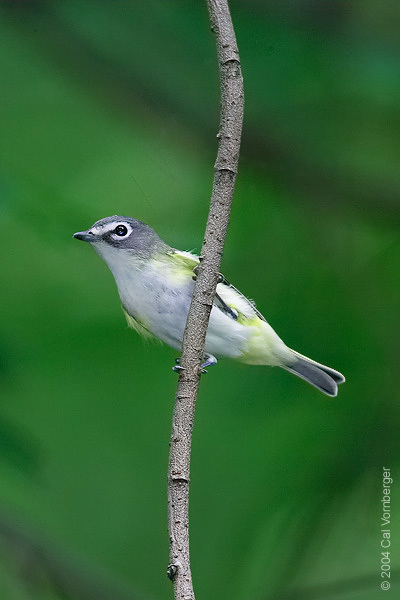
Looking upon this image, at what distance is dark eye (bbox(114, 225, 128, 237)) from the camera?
1873mm

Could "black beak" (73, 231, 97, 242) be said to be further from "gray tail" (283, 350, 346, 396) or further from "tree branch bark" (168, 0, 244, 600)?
"gray tail" (283, 350, 346, 396)

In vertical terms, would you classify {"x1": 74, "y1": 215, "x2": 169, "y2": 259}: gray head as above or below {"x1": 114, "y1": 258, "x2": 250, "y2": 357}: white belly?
above

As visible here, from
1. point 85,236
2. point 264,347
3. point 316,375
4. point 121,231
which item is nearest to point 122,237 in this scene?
point 121,231

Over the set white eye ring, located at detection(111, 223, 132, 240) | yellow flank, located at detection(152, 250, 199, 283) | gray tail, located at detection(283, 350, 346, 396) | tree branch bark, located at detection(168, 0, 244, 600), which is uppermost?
yellow flank, located at detection(152, 250, 199, 283)

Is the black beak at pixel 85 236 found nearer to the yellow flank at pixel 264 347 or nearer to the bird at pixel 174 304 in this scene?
the bird at pixel 174 304

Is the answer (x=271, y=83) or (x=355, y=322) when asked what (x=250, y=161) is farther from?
(x=355, y=322)

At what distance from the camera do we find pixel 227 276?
7.57 ft

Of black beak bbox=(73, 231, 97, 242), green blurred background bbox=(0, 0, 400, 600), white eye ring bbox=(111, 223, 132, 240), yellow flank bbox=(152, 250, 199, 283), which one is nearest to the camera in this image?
black beak bbox=(73, 231, 97, 242)

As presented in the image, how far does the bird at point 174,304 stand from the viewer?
1.93 m

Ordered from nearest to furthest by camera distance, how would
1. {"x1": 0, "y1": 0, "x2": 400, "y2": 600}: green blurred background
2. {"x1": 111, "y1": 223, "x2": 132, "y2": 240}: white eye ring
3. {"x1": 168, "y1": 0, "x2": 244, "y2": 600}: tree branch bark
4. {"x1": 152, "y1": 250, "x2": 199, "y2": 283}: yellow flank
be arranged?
{"x1": 168, "y1": 0, "x2": 244, "y2": 600}: tree branch bark < {"x1": 111, "y1": 223, "x2": 132, "y2": 240}: white eye ring < {"x1": 152, "y1": 250, "x2": 199, "y2": 283}: yellow flank < {"x1": 0, "y1": 0, "x2": 400, "y2": 600}: green blurred background

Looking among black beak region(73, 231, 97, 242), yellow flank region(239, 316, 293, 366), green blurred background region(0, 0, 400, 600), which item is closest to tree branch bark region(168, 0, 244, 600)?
black beak region(73, 231, 97, 242)

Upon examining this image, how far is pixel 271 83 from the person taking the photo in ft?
8.26

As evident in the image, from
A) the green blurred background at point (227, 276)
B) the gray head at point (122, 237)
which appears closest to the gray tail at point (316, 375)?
the green blurred background at point (227, 276)

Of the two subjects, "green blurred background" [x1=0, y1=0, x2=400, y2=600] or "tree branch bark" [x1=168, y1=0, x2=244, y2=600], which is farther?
"green blurred background" [x1=0, y1=0, x2=400, y2=600]
